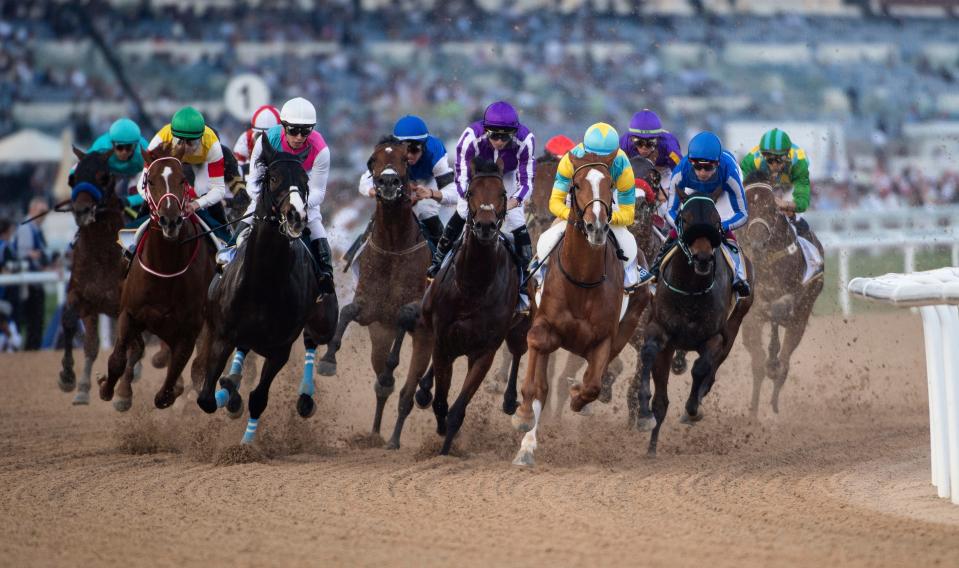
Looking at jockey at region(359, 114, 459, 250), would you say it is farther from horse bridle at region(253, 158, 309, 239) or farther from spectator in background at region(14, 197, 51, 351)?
spectator in background at region(14, 197, 51, 351)

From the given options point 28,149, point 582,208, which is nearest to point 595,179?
point 582,208

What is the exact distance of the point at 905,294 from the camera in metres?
6.28

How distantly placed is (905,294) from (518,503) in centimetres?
212

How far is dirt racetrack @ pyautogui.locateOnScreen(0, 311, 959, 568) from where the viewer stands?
18.5 feet

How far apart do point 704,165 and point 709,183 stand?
0.17 meters

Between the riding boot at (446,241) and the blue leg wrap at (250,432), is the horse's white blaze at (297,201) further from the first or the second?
the blue leg wrap at (250,432)

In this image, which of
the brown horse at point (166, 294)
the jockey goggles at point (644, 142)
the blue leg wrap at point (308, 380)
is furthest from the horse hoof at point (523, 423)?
the jockey goggles at point (644, 142)

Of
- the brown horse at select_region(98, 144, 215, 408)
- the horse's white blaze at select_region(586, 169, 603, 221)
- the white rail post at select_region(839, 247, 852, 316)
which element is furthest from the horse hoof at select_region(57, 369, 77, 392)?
the white rail post at select_region(839, 247, 852, 316)

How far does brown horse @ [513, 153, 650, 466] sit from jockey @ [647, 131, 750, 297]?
0.89 m

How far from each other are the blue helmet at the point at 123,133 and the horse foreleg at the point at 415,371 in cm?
263

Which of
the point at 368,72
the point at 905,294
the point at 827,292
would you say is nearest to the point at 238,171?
the point at 905,294

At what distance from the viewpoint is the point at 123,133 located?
9789 millimetres

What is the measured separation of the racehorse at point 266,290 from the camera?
7.70 m

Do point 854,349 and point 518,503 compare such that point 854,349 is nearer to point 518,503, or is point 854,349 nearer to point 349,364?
point 349,364
